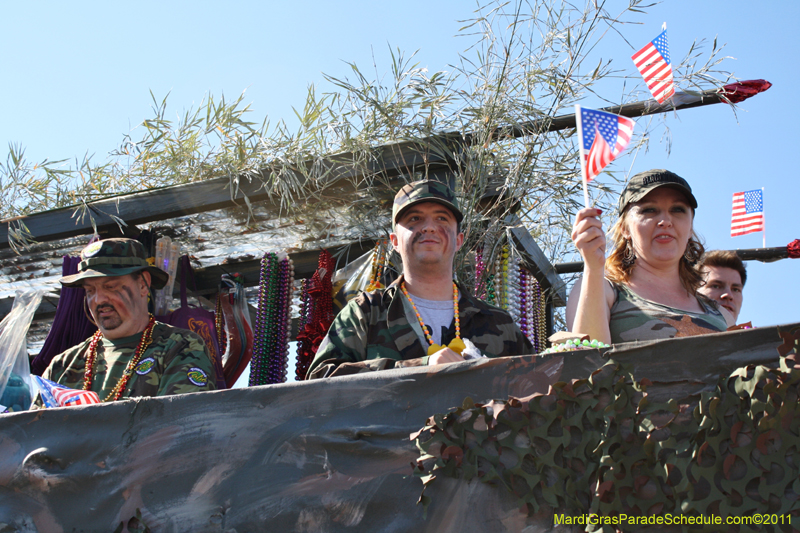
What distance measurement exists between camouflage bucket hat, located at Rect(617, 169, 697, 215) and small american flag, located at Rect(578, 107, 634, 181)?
15 cm

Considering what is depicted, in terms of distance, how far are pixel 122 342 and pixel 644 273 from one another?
203 cm

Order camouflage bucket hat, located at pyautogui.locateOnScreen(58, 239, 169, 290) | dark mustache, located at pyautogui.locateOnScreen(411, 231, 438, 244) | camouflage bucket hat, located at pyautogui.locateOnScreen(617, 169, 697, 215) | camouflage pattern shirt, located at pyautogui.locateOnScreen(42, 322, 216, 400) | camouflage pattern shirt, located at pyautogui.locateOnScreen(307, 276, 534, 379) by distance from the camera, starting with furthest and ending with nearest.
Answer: camouflage bucket hat, located at pyautogui.locateOnScreen(58, 239, 169, 290)
camouflage pattern shirt, located at pyautogui.locateOnScreen(42, 322, 216, 400)
dark mustache, located at pyautogui.locateOnScreen(411, 231, 438, 244)
camouflage pattern shirt, located at pyautogui.locateOnScreen(307, 276, 534, 379)
camouflage bucket hat, located at pyautogui.locateOnScreen(617, 169, 697, 215)

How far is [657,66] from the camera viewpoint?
297 centimetres

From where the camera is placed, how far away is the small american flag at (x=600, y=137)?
196cm

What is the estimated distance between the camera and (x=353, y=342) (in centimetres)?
218

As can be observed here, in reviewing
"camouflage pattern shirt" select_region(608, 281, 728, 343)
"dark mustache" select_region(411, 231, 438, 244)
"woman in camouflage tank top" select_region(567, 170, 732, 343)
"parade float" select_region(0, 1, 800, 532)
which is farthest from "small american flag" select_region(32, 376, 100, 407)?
"camouflage pattern shirt" select_region(608, 281, 728, 343)

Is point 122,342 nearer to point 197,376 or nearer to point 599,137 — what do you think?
point 197,376

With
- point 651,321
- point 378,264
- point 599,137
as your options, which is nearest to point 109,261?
point 378,264

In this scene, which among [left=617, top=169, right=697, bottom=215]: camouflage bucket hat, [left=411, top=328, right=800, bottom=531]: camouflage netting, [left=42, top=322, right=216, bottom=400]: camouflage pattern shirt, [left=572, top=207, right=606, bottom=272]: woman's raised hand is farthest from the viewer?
[left=42, top=322, right=216, bottom=400]: camouflage pattern shirt

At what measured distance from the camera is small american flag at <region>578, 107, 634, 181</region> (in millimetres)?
1955

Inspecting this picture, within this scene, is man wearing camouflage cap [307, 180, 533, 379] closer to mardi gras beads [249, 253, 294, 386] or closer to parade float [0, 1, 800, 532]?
parade float [0, 1, 800, 532]

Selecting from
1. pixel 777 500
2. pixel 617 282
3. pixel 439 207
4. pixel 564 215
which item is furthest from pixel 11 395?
pixel 564 215

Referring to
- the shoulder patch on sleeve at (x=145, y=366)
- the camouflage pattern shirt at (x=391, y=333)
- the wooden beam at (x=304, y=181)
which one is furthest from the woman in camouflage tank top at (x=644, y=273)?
the shoulder patch on sleeve at (x=145, y=366)

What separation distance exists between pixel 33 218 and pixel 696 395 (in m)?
3.77
